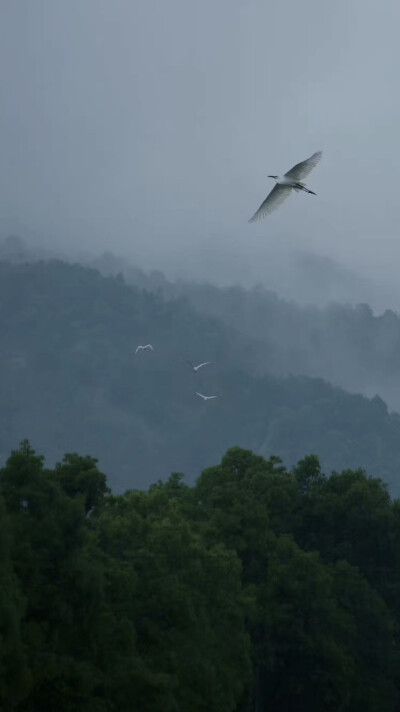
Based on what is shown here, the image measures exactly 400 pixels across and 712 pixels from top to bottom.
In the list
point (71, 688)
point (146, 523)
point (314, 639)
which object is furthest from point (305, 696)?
point (71, 688)

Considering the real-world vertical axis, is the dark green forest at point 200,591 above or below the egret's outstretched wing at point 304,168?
below

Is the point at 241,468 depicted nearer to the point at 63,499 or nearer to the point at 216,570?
the point at 216,570

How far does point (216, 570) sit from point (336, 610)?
896 cm

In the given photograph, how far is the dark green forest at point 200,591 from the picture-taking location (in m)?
31.3

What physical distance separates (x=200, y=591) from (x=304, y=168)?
14563 millimetres

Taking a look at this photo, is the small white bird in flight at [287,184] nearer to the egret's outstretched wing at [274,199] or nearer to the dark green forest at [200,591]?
the egret's outstretched wing at [274,199]

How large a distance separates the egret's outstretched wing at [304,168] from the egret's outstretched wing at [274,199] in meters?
0.37

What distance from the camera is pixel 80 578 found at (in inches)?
1235

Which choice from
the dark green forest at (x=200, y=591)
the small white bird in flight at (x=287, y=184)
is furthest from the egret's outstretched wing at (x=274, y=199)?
the dark green forest at (x=200, y=591)

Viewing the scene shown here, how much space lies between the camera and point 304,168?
32906mm

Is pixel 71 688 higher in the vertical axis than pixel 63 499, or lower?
lower

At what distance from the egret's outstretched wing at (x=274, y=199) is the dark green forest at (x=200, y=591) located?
8.84m

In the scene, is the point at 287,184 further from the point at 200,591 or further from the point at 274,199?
the point at 200,591

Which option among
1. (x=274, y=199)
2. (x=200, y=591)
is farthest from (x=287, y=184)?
(x=200, y=591)
